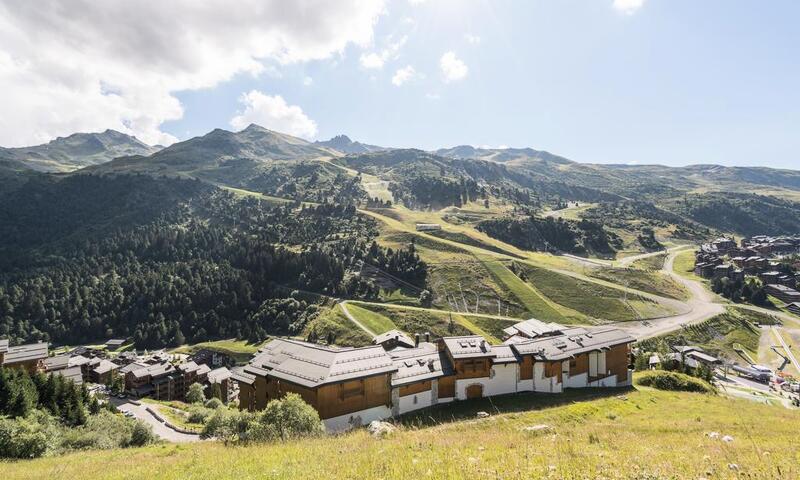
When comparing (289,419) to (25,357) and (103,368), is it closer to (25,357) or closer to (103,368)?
(25,357)

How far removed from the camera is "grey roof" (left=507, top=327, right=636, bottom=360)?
5841cm

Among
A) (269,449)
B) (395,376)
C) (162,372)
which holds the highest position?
(269,449)

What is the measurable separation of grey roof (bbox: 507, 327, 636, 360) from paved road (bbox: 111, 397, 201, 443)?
47746 millimetres

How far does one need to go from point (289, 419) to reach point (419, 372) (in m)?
25.2

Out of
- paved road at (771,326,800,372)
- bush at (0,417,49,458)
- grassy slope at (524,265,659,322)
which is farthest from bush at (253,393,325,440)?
paved road at (771,326,800,372)

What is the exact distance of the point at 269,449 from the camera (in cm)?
2164

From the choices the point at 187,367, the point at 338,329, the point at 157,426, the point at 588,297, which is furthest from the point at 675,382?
the point at 187,367

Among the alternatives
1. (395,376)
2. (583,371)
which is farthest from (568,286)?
(395,376)

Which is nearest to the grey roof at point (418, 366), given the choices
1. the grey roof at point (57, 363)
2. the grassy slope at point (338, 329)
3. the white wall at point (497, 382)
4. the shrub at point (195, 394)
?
the white wall at point (497, 382)

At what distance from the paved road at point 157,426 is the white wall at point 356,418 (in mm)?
20351

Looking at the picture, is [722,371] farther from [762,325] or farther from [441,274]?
[441,274]

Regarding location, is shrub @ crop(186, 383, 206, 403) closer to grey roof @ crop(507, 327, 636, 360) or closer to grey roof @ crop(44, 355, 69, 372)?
grey roof @ crop(44, 355, 69, 372)

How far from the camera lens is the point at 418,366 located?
54188 mm

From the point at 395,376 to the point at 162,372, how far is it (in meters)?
88.8
